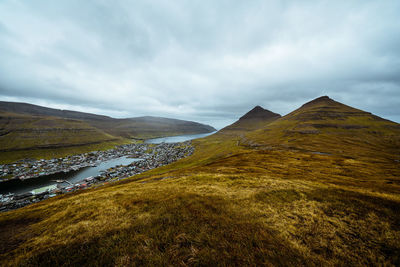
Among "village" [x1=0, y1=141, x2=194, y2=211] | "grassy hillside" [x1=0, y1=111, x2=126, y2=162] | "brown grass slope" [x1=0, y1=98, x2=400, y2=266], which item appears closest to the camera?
"brown grass slope" [x1=0, y1=98, x2=400, y2=266]

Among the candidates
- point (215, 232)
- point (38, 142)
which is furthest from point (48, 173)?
point (215, 232)

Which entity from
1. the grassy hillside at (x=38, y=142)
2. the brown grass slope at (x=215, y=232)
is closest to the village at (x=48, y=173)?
the grassy hillside at (x=38, y=142)

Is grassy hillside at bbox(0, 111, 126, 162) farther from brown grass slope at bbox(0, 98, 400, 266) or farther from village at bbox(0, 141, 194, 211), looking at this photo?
brown grass slope at bbox(0, 98, 400, 266)

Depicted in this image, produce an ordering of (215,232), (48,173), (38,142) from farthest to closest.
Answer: (38,142) → (48,173) → (215,232)

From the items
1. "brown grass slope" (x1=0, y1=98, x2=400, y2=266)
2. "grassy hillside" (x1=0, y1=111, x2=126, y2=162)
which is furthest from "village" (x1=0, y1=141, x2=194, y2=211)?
"brown grass slope" (x1=0, y1=98, x2=400, y2=266)

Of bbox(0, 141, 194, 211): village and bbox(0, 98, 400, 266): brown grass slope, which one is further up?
bbox(0, 98, 400, 266): brown grass slope

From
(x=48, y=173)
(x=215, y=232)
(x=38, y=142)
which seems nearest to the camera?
(x=215, y=232)

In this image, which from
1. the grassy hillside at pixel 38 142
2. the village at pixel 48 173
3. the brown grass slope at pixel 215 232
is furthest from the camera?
the grassy hillside at pixel 38 142

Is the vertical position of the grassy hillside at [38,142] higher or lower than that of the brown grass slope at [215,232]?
lower

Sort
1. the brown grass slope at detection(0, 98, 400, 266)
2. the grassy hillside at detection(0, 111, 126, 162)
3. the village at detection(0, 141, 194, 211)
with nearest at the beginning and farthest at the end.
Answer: the brown grass slope at detection(0, 98, 400, 266) → the village at detection(0, 141, 194, 211) → the grassy hillside at detection(0, 111, 126, 162)

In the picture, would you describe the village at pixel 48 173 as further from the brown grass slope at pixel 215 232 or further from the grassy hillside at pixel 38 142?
the brown grass slope at pixel 215 232

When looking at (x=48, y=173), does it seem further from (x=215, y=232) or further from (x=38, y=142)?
(x=215, y=232)

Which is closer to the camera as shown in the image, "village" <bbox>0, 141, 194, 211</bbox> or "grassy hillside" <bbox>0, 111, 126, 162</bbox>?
"village" <bbox>0, 141, 194, 211</bbox>
